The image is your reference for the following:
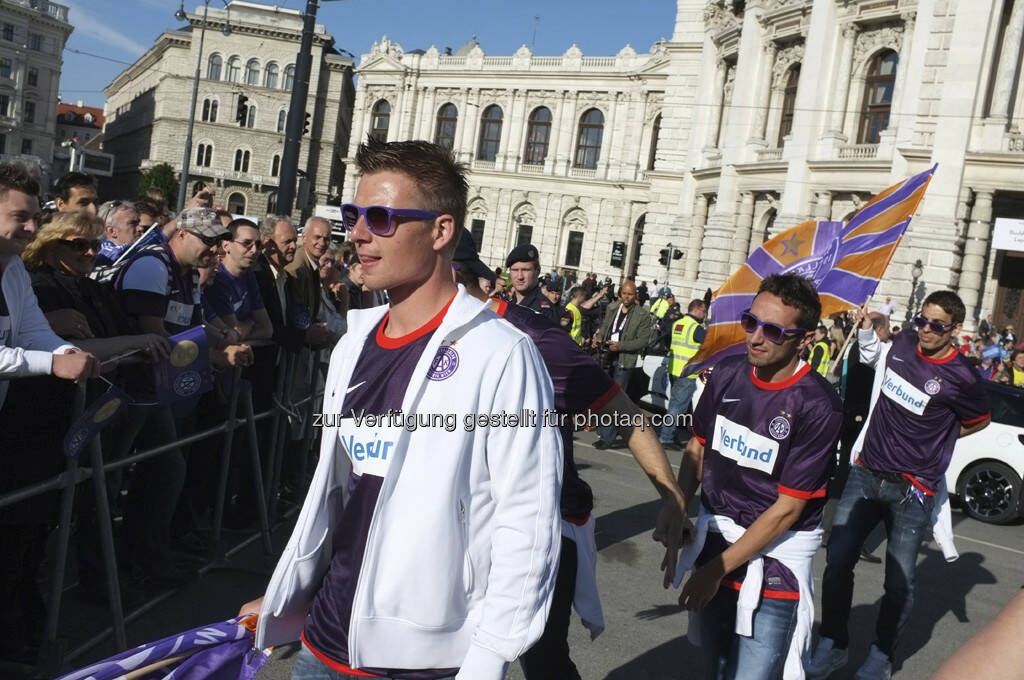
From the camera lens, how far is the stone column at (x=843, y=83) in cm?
2862

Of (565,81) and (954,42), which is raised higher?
(565,81)

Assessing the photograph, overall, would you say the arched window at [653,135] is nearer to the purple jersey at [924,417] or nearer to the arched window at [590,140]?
Answer: the arched window at [590,140]

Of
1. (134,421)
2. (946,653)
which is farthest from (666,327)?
(134,421)

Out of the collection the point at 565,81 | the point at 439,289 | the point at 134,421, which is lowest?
the point at 134,421

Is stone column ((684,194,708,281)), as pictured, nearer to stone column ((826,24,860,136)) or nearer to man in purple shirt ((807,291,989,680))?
stone column ((826,24,860,136))

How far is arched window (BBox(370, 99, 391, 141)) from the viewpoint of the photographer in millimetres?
65438

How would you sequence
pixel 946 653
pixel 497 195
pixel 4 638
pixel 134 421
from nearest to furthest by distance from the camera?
pixel 4 638, pixel 134 421, pixel 946 653, pixel 497 195

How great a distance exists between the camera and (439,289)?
92.3 inches

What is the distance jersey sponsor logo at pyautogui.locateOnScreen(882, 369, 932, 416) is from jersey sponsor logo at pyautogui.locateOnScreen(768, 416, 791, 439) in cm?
210

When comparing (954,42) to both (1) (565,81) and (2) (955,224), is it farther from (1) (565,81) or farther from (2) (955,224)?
(1) (565,81)

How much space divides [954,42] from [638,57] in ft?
111

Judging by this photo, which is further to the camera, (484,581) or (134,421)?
(134,421)

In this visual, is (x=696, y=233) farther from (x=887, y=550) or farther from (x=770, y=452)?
(x=770, y=452)

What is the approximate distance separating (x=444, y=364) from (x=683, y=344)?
1049cm
